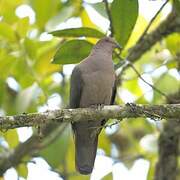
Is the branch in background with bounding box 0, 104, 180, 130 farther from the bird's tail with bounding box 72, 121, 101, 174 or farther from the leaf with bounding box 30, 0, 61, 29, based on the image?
the leaf with bounding box 30, 0, 61, 29

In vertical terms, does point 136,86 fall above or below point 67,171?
above

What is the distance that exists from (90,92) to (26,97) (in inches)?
32.0

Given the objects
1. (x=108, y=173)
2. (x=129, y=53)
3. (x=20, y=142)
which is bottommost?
(x=108, y=173)

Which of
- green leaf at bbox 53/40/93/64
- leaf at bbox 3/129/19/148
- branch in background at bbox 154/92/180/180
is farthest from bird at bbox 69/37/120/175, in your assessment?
branch in background at bbox 154/92/180/180

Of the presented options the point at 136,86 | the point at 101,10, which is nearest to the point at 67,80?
the point at 136,86

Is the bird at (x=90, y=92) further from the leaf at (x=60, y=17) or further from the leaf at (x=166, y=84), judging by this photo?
the leaf at (x=166, y=84)

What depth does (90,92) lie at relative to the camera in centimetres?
517

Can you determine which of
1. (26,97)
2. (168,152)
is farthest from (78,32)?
(168,152)

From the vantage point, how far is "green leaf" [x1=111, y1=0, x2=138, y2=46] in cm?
492

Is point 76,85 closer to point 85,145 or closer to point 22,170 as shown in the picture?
point 85,145

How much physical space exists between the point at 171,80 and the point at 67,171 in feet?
4.42

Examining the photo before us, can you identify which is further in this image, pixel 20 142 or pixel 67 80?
pixel 67 80

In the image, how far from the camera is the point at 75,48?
5090mm

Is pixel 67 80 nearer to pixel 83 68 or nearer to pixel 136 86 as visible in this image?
pixel 136 86
